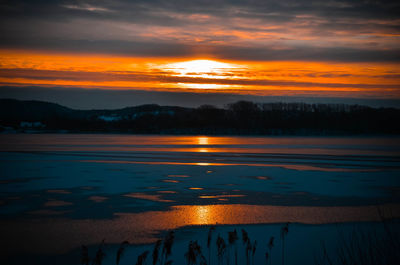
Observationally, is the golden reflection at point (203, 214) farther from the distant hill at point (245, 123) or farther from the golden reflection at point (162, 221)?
the distant hill at point (245, 123)

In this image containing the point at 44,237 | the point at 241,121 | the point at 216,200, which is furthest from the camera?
the point at 241,121

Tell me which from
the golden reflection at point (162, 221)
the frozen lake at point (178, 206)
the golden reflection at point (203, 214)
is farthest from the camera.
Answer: the golden reflection at point (203, 214)

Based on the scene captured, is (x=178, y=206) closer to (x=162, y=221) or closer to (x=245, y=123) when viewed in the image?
(x=162, y=221)

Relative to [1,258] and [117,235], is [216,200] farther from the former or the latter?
[1,258]

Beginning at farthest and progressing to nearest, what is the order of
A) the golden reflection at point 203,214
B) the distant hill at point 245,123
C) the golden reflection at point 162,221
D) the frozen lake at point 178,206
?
the distant hill at point 245,123 → the golden reflection at point 203,214 → the golden reflection at point 162,221 → the frozen lake at point 178,206

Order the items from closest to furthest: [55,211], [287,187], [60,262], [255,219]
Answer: [60,262], [255,219], [55,211], [287,187]

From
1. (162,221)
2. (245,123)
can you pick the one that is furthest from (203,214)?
(245,123)

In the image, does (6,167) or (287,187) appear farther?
(6,167)

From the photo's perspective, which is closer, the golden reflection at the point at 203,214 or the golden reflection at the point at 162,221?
the golden reflection at the point at 162,221

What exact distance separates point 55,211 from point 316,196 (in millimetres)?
5625

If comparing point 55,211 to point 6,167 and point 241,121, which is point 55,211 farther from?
point 241,121

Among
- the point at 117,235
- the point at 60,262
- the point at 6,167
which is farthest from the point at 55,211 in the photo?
the point at 6,167

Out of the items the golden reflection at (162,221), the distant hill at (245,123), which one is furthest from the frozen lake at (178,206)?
the distant hill at (245,123)

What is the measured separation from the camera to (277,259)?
5.15 metres
